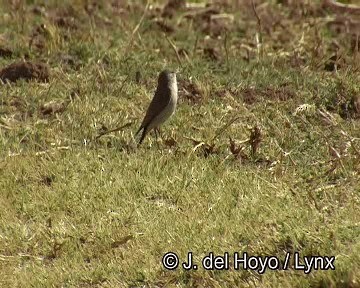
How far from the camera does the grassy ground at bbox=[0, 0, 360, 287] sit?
6.22 metres

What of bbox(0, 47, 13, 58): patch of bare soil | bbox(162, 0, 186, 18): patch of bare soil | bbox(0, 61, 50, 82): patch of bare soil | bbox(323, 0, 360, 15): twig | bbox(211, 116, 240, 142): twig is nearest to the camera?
bbox(211, 116, 240, 142): twig

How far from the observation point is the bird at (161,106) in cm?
818

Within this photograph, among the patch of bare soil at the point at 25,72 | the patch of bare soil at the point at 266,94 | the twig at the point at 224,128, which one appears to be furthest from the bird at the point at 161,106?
the patch of bare soil at the point at 25,72

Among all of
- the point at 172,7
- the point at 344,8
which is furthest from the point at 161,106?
the point at 172,7

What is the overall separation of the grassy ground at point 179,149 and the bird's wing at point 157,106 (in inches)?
9.7

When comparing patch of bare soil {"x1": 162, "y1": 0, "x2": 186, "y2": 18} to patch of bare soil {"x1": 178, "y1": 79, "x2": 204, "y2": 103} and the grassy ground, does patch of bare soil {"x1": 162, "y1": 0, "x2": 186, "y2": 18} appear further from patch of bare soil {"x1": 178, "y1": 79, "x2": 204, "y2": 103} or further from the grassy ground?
A: patch of bare soil {"x1": 178, "y1": 79, "x2": 204, "y2": 103}

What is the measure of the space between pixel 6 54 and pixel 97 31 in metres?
1.09

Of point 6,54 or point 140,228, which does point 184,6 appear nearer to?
point 6,54

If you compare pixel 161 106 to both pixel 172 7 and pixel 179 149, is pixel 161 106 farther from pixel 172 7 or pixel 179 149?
pixel 172 7

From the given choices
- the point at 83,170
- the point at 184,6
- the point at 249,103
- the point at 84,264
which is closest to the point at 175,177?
the point at 83,170

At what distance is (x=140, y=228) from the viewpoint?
672 centimetres

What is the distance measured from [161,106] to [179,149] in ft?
1.35

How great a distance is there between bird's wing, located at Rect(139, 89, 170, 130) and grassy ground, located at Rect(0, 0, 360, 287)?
0.81 feet

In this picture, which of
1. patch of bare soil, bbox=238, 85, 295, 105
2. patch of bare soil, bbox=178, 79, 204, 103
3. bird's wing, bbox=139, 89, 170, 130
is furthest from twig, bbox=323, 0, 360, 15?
bird's wing, bbox=139, 89, 170, 130
